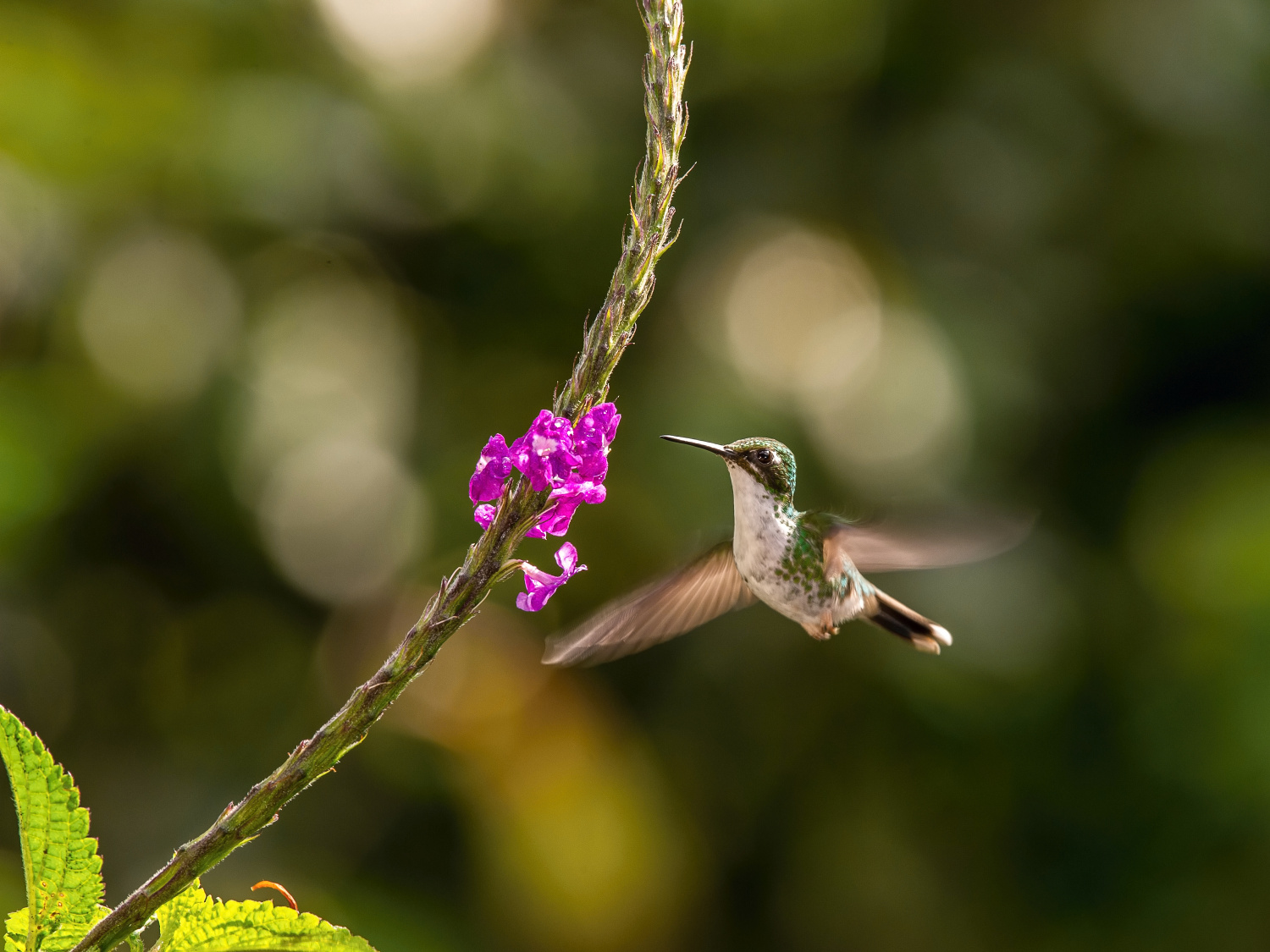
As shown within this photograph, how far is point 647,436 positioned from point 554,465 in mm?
3540

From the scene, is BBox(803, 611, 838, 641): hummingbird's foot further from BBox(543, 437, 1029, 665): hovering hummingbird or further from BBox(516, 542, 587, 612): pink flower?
BBox(516, 542, 587, 612): pink flower

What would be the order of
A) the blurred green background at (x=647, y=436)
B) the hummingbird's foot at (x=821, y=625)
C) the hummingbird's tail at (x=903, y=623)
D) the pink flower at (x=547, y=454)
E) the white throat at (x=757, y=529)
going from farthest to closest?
the blurred green background at (x=647, y=436) → the hummingbird's tail at (x=903, y=623) → the hummingbird's foot at (x=821, y=625) → the white throat at (x=757, y=529) → the pink flower at (x=547, y=454)

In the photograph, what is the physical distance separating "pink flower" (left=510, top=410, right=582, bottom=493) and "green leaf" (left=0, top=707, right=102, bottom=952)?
561mm

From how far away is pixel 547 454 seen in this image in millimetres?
1287

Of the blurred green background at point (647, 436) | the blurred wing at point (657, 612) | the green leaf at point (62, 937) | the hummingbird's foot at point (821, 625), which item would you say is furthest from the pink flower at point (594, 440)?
the blurred green background at point (647, 436)

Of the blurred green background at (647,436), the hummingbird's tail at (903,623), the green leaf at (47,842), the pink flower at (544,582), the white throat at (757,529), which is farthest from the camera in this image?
the blurred green background at (647,436)

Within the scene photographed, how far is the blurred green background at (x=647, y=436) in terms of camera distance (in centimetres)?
438

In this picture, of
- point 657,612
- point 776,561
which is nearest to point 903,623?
point 776,561

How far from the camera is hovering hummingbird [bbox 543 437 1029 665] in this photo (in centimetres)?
230

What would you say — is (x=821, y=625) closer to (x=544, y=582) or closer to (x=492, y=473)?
(x=544, y=582)

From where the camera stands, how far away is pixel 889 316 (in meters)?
4.95

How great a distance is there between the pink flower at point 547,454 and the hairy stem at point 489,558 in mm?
18

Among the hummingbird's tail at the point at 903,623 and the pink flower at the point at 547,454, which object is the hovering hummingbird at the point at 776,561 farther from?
the pink flower at the point at 547,454

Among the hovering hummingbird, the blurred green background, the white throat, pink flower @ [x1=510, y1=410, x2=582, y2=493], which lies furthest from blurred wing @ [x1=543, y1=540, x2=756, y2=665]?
the blurred green background
